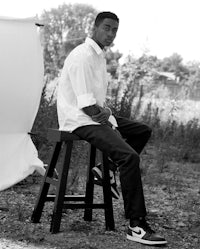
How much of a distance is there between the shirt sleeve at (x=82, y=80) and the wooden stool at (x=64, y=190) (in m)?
0.32

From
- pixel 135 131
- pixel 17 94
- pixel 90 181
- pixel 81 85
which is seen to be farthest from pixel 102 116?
pixel 17 94

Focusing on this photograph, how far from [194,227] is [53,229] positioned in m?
1.33

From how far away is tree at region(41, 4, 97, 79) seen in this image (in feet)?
243

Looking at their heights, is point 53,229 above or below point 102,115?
below

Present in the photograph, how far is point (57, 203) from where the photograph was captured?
4.51 metres

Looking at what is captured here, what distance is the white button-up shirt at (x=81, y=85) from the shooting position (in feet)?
14.5

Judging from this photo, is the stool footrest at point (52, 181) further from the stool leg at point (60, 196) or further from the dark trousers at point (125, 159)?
the dark trousers at point (125, 159)

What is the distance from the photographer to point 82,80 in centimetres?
441

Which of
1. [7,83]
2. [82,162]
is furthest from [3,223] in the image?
[82,162]

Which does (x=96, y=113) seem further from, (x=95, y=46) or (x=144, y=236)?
(x=144, y=236)

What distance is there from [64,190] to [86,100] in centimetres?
73

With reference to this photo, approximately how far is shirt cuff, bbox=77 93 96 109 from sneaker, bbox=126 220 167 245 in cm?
98

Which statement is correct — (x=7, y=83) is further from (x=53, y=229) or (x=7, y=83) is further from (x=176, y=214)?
(x=176, y=214)

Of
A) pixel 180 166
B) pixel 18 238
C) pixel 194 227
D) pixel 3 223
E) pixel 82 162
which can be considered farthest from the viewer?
pixel 180 166
